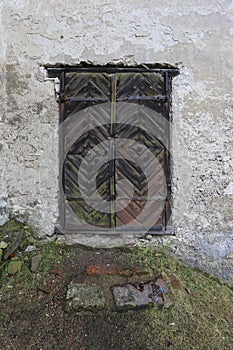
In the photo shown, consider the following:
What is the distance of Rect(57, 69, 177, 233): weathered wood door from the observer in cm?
336

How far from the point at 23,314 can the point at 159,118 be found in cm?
225

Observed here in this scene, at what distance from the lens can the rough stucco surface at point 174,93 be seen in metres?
3.34

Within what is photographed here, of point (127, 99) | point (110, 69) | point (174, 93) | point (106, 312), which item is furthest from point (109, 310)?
point (110, 69)

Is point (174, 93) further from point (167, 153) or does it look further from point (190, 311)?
point (190, 311)

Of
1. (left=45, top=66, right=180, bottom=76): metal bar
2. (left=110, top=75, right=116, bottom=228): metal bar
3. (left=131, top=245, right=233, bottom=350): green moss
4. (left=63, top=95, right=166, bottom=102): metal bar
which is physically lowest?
(left=131, top=245, right=233, bottom=350): green moss

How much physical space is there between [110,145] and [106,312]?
64.1 inches

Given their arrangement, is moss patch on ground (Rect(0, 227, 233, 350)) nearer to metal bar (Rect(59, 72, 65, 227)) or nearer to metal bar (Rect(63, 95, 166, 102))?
metal bar (Rect(59, 72, 65, 227))

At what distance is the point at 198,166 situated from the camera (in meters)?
3.37

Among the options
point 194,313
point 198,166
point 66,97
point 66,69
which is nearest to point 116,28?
point 66,69

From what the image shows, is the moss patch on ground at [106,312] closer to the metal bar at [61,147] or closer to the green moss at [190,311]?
the green moss at [190,311]

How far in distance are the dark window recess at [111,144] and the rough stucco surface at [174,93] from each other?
4.6 inches

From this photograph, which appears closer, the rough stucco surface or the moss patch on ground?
the moss patch on ground

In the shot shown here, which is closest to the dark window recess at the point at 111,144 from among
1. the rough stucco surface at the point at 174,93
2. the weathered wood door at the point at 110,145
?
the weathered wood door at the point at 110,145

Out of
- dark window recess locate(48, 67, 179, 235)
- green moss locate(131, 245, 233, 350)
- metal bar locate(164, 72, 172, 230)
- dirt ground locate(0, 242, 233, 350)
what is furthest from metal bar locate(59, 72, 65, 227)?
metal bar locate(164, 72, 172, 230)
